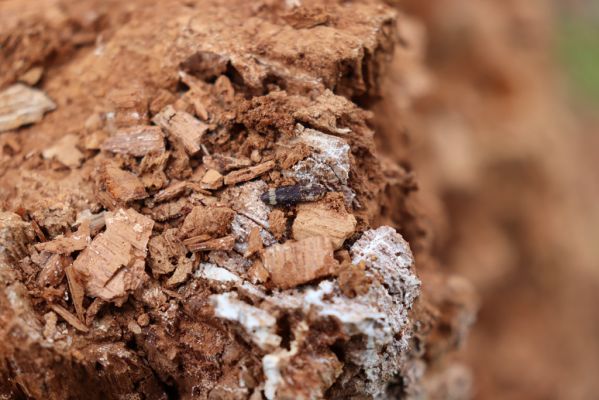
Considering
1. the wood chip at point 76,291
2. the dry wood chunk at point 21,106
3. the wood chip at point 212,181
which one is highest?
the wood chip at point 212,181

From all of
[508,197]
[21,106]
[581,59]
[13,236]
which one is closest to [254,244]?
[13,236]

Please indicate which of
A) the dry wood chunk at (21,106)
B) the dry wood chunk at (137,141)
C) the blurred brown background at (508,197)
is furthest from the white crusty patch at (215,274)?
the blurred brown background at (508,197)

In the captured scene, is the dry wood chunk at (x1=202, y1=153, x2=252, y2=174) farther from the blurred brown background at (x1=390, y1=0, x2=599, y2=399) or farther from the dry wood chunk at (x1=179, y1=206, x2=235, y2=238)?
the blurred brown background at (x1=390, y1=0, x2=599, y2=399)

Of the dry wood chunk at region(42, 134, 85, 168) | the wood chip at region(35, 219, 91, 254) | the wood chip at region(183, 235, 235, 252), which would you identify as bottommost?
the wood chip at region(35, 219, 91, 254)

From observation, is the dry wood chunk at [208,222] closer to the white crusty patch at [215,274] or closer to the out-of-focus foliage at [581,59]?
the white crusty patch at [215,274]

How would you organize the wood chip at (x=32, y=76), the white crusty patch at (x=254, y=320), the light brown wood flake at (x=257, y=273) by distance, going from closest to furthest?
the white crusty patch at (x=254, y=320) → the light brown wood flake at (x=257, y=273) → the wood chip at (x=32, y=76)

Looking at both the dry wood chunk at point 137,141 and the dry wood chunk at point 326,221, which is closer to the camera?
the dry wood chunk at point 326,221

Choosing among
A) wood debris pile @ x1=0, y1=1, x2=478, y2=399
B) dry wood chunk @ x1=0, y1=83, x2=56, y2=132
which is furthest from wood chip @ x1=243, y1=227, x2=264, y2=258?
dry wood chunk @ x1=0, y1=83, x2=56, y2=132
